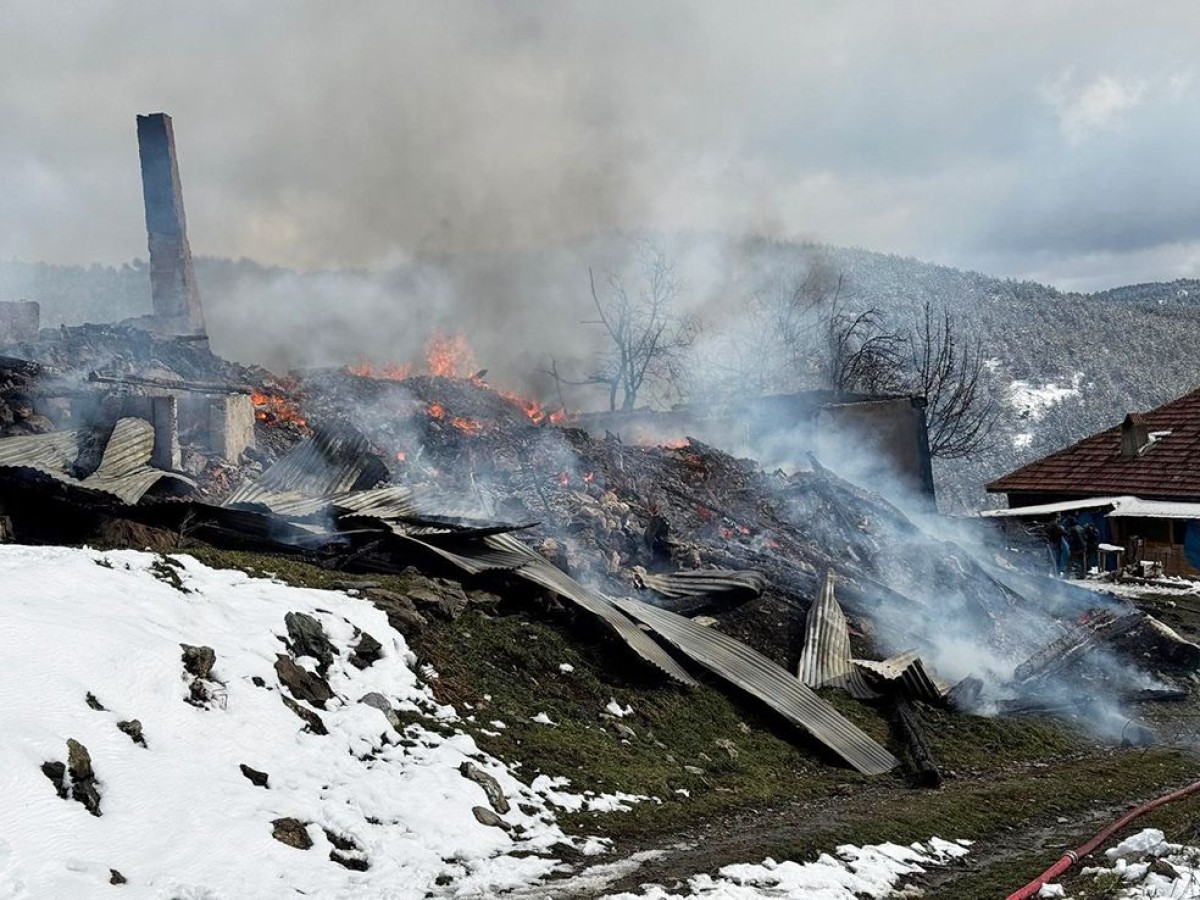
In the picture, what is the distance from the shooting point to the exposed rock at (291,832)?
5.46 meters

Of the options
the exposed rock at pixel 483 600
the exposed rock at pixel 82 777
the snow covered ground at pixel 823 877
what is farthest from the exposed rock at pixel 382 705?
the exposed rock at pixel 483 600

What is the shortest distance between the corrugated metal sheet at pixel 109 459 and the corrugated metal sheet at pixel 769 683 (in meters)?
5.43

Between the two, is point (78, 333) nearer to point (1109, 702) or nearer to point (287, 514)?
point (287, 514)

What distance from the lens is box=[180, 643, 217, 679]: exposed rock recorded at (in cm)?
654

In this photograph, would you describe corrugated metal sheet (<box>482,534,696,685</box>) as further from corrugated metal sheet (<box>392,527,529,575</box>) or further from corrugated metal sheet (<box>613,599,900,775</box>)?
corrugated metal sheet (<box>613,599,900,775</box>)

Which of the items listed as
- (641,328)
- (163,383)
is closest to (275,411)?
(163,383)

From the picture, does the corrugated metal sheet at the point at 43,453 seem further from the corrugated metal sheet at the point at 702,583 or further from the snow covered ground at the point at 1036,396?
the snow covered ground at the point at 1036,396

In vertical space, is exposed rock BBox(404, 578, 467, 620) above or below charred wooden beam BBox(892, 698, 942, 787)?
above

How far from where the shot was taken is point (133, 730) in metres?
5.73

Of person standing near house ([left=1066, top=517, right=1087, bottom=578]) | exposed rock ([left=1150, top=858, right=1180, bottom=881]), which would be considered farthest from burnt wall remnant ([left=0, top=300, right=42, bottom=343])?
person standing near house ([left=1066, top=517, right=1087, bottom=578])

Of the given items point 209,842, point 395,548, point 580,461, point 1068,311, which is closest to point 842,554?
point 580,461

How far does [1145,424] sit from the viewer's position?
29.0 m

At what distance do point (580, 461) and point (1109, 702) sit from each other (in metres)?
9.42

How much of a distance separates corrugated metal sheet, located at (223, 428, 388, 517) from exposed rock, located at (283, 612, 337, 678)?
3.98m
